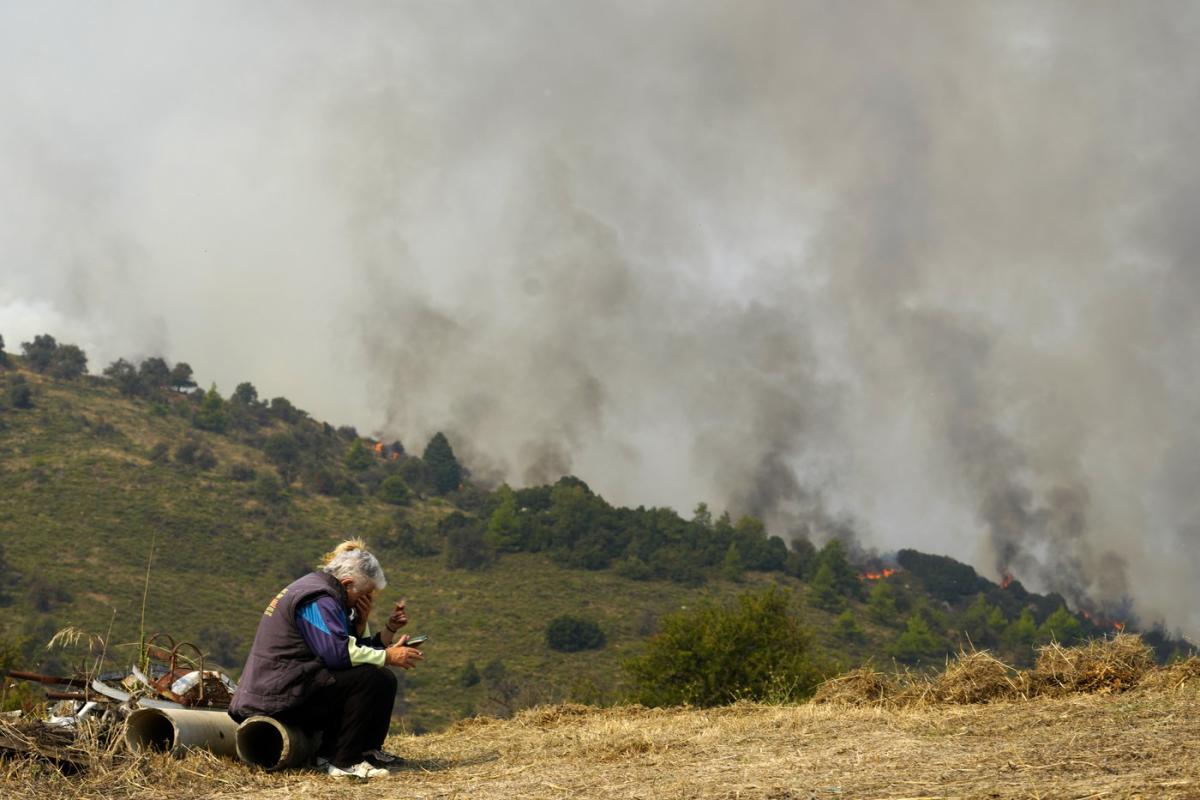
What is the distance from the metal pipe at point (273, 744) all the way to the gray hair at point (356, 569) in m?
1.10

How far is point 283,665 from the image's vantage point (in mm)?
8398

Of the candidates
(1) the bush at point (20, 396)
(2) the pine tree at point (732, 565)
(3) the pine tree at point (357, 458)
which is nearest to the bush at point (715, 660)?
(1) the bush at point (20, 396)

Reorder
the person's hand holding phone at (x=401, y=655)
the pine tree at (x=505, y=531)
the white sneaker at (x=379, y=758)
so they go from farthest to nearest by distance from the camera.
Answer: the pine tree at (x=505, y=531), the white sneaker at (x=379, y=758), the person's hand holding phone at (x=401, y=655)

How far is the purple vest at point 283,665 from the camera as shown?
8344 millimetres

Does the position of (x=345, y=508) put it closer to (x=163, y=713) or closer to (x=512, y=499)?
(x=512, y=499)

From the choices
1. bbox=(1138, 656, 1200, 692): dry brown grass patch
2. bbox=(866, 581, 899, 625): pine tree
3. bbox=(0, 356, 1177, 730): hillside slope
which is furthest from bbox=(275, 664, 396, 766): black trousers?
bbox=(866, 581, 899, 625): pine tree

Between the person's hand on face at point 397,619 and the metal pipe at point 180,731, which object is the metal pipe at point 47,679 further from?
the person's hand on face at point 397,619

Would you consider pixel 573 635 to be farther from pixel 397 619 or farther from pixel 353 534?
pixel 397 619

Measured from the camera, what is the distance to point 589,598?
4279 inches

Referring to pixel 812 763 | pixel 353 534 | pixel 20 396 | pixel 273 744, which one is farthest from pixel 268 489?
pixel 812 763

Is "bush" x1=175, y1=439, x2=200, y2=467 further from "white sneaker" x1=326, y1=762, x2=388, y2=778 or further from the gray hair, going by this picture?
"white sneaker" x1=326, y1=762, x2=388, y2=778

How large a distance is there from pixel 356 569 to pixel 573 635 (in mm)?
83711

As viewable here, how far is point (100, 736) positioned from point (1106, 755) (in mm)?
6665

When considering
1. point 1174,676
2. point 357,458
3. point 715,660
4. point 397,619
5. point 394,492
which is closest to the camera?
point 397,619
